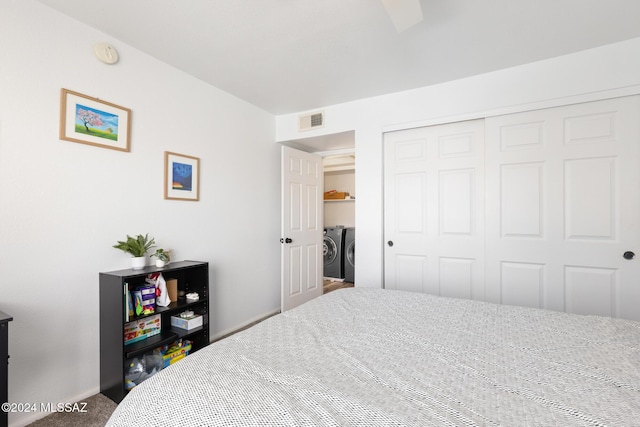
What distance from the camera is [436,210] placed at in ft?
9.45

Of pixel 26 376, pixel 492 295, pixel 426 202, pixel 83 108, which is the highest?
pixel 83 108

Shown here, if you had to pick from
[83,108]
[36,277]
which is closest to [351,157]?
[83,108]

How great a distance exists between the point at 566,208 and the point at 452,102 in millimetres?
1283

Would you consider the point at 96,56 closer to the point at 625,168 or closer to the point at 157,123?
Answer: the point at 157,123

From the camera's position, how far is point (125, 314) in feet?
6.12

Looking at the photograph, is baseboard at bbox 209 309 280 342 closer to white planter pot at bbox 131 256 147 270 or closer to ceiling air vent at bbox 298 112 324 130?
white planter pot at bbox 131 256 147 270

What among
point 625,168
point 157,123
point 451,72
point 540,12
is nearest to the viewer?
point 540,12

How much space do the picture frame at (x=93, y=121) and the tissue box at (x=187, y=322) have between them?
1.32 m

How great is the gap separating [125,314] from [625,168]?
3.57m

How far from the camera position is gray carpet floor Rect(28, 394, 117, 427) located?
1.72 meters

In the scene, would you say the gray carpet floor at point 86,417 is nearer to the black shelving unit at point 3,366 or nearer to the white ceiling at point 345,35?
the black shelving unit at point 3,366

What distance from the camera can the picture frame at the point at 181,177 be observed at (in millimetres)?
2463

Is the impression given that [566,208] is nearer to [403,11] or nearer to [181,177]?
[403,11]

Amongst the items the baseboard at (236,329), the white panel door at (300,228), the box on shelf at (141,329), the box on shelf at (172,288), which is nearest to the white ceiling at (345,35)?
the white panel door at (300,228)
